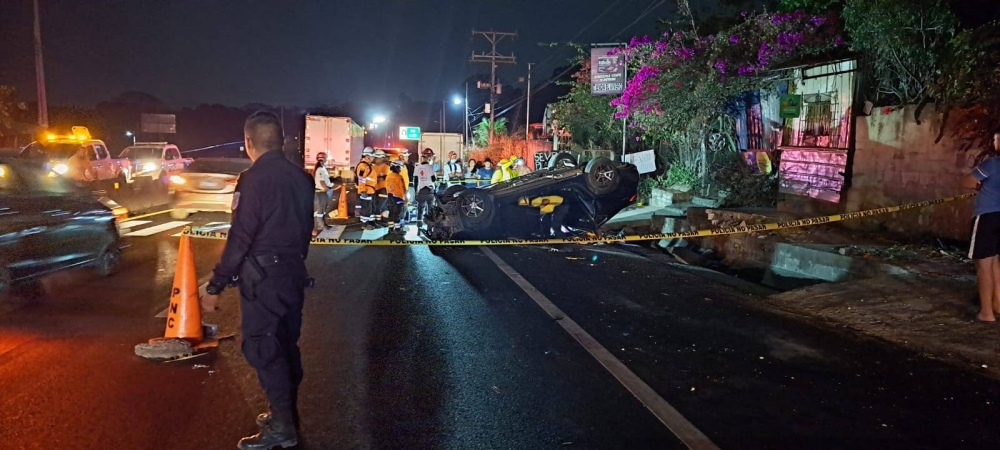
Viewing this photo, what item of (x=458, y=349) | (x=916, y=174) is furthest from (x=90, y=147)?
(x=916, y=174)

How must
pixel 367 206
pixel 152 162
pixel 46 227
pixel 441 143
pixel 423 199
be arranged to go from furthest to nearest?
pixel 441 143 → pixel 152 162 → pixel 367 206 → pixel 423 199 → pixel 46 227

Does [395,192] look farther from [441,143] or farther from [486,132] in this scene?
[486,132]

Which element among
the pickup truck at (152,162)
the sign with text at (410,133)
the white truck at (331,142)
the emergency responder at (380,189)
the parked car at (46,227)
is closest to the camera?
the parked car at (46,227)

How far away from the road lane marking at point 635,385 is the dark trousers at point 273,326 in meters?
2.23

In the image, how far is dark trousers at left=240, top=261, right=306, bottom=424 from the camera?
3814mm

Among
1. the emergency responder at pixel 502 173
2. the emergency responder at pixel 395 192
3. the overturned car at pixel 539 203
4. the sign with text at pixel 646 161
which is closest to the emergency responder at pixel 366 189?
the emergency responder at pixel 395 192

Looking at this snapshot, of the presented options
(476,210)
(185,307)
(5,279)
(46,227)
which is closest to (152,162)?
(476,210)

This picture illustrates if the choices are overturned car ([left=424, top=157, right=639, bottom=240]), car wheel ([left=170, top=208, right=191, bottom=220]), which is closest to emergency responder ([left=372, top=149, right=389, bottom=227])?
overturned car ([left=424, top=157, right=639, bottom=240])

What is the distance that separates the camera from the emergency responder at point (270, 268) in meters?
3.79

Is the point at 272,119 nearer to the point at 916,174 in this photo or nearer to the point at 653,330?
the point at 653,330

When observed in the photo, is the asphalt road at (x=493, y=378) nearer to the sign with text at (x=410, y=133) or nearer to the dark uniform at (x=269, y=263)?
the dark uniform at (x=269, y=263)

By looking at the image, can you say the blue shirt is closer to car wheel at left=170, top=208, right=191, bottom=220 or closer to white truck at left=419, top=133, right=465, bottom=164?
car wheel at left=170, top=208, right=191, bottom=220

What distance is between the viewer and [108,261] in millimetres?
9164

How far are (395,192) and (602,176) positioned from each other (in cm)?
487
